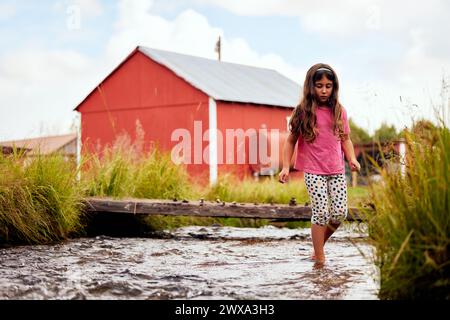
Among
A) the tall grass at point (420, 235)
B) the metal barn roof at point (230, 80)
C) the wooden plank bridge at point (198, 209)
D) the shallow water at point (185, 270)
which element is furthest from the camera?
the metal barn roof at point (230, 80)

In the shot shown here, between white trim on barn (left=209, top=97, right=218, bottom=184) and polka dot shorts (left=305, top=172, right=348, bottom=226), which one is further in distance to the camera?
white trim on barn (left=209, top=97, right=218, bottom=184)

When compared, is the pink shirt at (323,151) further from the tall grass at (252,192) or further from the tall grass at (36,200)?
the tall grass at (252,192)

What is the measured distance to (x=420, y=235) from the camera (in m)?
2.95

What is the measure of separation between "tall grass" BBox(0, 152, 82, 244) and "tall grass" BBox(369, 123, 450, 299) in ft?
13.3

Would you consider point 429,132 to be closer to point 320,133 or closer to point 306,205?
point 320,133

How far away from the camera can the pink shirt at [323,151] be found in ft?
16.6

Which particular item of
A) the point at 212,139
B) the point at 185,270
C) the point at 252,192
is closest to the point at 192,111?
the point at 212,139

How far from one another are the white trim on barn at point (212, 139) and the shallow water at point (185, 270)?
27.5 feet

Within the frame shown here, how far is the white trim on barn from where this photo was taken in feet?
52.4

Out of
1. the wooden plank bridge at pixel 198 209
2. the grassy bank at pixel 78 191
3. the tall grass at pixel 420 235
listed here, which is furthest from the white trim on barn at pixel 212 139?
the tall grass at pixel 420 235

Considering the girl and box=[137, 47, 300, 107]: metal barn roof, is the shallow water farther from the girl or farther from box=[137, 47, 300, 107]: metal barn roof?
box=[137, 47, 300, 107]: metal barn roof

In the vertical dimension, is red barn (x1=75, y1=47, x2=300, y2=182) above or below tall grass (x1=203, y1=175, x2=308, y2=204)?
above

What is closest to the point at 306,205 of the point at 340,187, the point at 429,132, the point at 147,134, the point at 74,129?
the point at 340,187

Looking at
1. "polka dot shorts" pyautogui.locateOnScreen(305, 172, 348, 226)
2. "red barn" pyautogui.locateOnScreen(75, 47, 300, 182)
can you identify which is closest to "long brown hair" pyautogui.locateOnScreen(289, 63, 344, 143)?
"polka dot shorts" pyautogui.locateOnScreen(305, 172, 348, 226)
